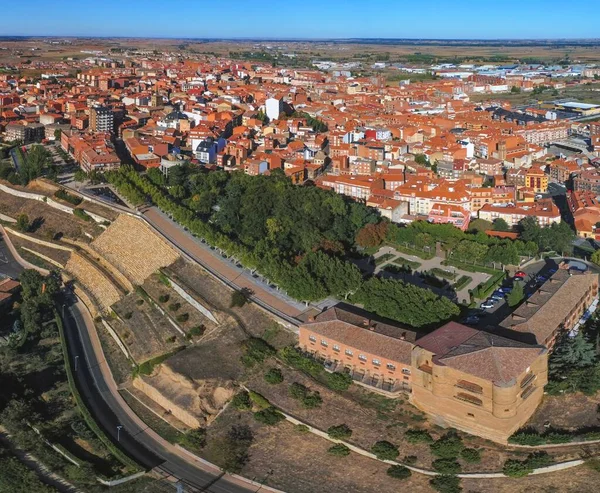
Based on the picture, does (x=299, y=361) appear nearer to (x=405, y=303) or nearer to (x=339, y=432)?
(x=339, y=432)

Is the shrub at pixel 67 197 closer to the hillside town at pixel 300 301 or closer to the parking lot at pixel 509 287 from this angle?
the hillside town at pixel 300 301

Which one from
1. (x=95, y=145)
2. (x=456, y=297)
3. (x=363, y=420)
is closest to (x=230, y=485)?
(x=363, y=420)

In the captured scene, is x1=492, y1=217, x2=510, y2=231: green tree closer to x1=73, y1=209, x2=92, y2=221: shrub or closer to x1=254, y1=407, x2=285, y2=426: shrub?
x1=254, y1=407, x2=285, y2=426: shrub

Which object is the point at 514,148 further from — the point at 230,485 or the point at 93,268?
the point at 230,485

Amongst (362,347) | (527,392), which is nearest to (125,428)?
(362,347)

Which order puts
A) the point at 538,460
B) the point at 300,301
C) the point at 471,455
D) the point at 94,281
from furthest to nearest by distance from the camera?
the point at 94,281, the point at 300,301, the point at 471,455, the point at 538,460

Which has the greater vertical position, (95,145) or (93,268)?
(95,145)
